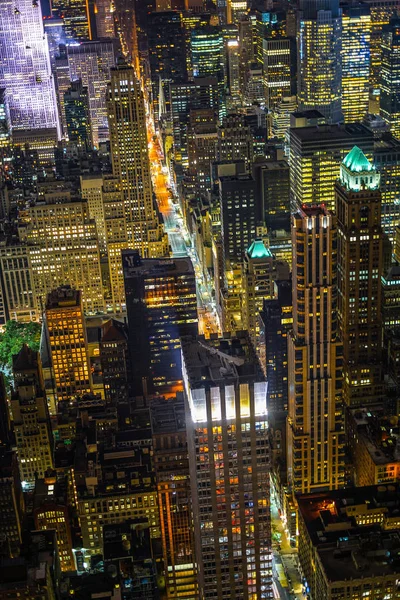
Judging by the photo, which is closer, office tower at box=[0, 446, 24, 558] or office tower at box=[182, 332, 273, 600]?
office tower at box=[182, 332, 273, 600]

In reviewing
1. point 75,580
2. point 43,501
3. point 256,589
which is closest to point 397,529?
point 256,589

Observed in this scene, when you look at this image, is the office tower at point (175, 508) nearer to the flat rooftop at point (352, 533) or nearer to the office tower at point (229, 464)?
the flat rooftop at point (352, 533)

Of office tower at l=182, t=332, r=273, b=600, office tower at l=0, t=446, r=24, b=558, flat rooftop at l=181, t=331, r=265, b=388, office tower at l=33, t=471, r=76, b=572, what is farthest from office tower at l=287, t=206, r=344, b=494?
office tower at l=0, t=446, r=24, b=558

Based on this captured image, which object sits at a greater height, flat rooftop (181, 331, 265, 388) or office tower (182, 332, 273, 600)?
flat rooftop (181, 331, 265, 388)

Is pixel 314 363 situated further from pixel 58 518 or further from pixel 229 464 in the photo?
pixel 229 464

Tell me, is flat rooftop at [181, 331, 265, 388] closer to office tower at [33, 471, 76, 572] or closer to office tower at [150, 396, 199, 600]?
A: office tower at [150, 396, 199, 600]

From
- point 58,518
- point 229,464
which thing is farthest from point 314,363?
point 229,464

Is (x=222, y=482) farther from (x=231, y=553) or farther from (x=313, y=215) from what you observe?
(x=313, y=215)
